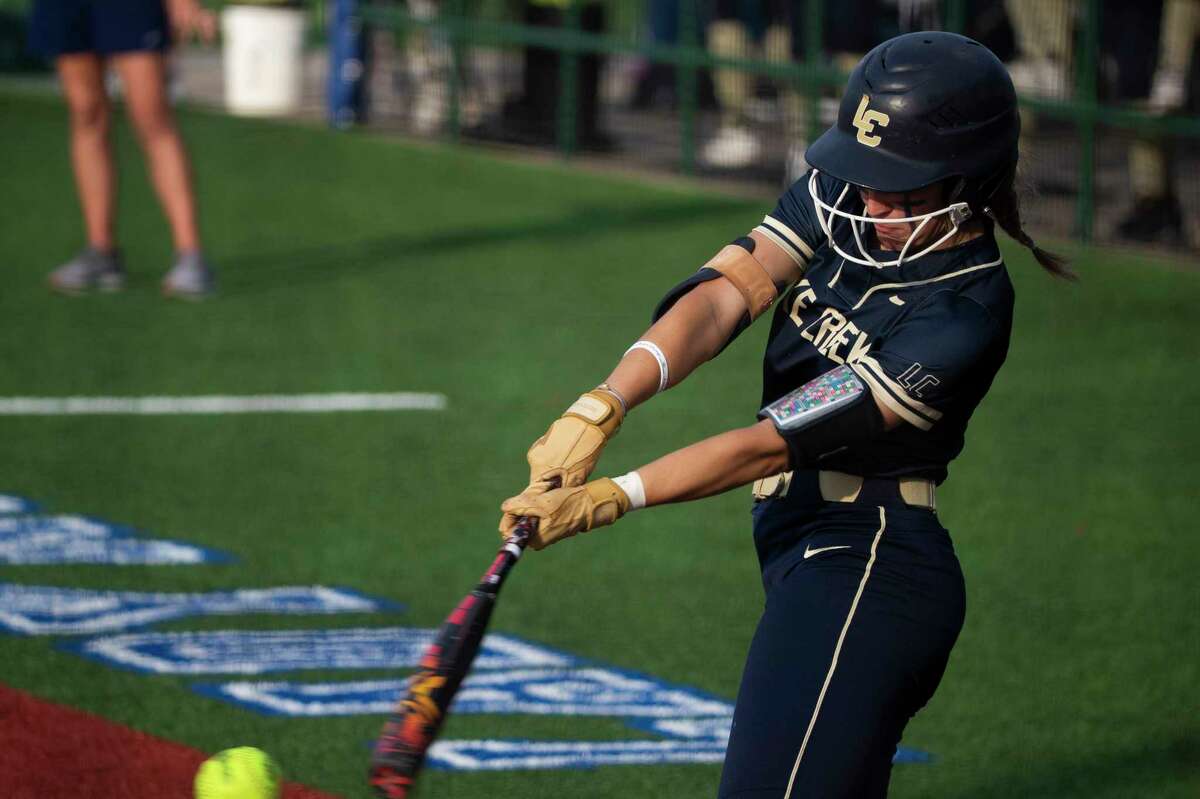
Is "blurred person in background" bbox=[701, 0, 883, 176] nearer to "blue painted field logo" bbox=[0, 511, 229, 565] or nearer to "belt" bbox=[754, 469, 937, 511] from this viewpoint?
"blue painted field logo" bbox=[0, 511, 229, 565]

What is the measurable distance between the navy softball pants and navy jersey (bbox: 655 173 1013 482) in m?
0.14

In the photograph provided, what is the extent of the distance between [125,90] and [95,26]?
34cm

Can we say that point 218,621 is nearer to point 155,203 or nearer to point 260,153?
point 155,203

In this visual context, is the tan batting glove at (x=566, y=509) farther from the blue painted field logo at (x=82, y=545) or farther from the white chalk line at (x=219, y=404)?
the white chalk line at (x=219, y=404)

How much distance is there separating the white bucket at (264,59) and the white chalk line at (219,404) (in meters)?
8.37

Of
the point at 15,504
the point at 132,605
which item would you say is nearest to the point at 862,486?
the point at 132,605

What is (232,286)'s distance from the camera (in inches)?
404

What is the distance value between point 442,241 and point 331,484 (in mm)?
5021

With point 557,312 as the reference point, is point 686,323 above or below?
above

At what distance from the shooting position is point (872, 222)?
3459mm

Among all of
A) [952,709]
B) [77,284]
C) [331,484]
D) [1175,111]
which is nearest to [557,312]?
[77,284]

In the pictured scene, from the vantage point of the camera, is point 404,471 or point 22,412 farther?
point 22,412

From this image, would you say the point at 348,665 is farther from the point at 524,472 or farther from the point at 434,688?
the point at 434,688

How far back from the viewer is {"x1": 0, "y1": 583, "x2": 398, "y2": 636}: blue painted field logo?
5488mm
